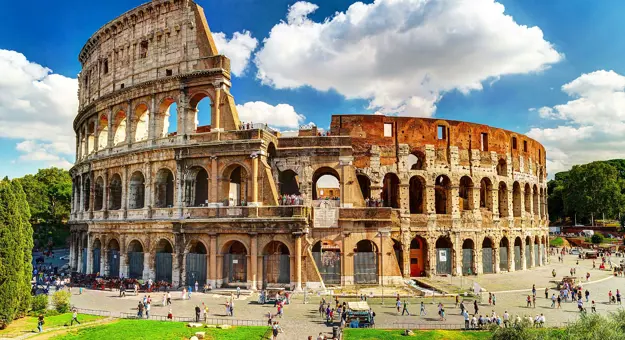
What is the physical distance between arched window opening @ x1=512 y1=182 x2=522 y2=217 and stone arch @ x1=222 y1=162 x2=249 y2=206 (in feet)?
84.4

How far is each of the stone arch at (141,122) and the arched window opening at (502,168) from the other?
101 feet

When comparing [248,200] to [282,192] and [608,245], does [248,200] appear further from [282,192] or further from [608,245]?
[608,245]

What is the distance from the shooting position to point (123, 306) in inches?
1017

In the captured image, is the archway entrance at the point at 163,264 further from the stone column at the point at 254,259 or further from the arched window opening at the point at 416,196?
the arched window opening at the point at 416,196

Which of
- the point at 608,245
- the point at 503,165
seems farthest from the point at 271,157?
the point at 608,245

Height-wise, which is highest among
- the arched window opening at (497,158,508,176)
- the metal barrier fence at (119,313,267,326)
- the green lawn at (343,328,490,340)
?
the arched window opening at (497,158,508,176)

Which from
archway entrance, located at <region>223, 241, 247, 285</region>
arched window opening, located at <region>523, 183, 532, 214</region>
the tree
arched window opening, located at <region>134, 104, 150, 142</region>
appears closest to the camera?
the tree

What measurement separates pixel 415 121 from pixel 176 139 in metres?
18.5

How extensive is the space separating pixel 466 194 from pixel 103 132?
32086mm

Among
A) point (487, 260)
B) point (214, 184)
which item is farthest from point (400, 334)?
point (487, 260)

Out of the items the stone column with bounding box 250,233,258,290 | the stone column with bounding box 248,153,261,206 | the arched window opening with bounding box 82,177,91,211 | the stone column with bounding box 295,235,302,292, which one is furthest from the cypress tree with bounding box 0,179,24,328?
the arched window opening with bounding box 82,177,91,211

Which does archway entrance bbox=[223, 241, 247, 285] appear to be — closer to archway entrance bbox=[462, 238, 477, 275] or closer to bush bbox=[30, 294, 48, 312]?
bush bbox=[30, 294, 48, 312]

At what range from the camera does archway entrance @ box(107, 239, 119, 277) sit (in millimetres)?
34625

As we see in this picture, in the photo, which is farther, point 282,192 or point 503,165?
point 503,165
